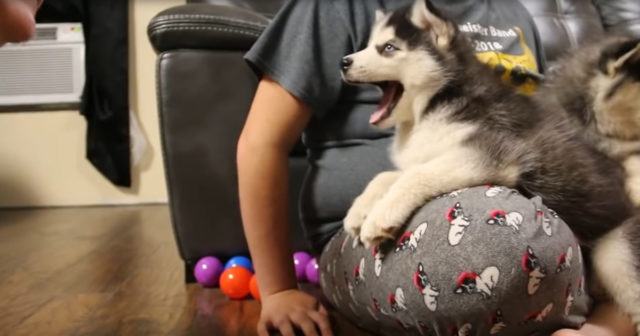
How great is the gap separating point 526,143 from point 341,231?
1.21 ft

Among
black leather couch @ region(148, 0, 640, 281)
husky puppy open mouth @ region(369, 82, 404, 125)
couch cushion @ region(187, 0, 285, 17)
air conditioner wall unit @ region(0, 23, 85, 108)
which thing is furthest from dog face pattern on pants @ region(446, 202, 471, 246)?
air conditioner wall unit @ region(0, 23, 85, 108)

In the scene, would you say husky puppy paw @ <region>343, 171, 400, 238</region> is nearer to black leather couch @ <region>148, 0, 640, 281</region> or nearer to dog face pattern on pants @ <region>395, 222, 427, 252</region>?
dog face pattern on pants @ <region>395, 222, 427, 252</region>

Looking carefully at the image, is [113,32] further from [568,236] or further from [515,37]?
[568,236]

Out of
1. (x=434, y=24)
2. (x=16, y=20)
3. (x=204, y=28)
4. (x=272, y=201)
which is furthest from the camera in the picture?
(x=204, y=28)

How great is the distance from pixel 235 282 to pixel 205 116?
0.38 m

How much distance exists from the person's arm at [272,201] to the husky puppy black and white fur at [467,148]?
5.9 inches

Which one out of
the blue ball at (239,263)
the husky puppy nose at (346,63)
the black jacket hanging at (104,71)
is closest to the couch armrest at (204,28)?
the husky puppy nose at (346,63)

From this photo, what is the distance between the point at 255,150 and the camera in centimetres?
99

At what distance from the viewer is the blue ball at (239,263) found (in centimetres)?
132

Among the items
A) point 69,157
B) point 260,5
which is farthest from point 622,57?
point 69,157

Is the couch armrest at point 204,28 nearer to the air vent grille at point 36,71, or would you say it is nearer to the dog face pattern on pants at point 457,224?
the dog face pattern on pants at point 457,224

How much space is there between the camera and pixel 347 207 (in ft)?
3.43

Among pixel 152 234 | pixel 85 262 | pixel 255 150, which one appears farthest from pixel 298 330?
pixel 152 234

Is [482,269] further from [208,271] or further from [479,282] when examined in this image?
[208,271]
